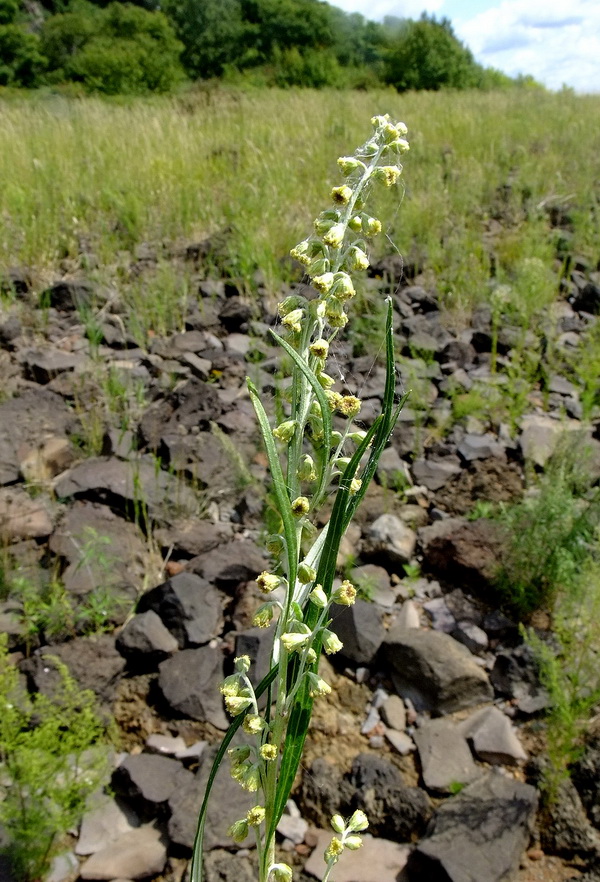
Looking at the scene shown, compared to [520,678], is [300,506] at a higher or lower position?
higher

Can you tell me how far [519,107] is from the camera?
11.1m

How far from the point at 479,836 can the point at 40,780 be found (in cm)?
124

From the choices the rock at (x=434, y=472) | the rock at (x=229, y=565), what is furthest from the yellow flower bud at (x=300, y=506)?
the rock at (x=434, y=472)

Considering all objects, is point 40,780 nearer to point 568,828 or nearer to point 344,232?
point 568,828

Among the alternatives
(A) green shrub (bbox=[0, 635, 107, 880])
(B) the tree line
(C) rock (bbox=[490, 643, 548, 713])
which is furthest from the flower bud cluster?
(B) the tree line

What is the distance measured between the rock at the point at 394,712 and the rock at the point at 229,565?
72cm

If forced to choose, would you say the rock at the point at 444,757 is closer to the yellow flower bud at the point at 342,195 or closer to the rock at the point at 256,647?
the rock at the point at 256,647

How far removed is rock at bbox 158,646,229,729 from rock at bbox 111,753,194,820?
19 cm

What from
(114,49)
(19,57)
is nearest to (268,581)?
(114,49)

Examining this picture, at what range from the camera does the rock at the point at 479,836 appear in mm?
1886

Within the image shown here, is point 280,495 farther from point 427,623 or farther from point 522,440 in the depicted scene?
point 522,440

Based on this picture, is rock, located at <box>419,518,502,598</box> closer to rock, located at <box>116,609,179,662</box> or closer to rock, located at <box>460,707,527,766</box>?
rock, located at <box>460,707,527,766</box>

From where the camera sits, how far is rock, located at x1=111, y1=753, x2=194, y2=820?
217cm

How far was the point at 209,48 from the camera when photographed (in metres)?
34.7
